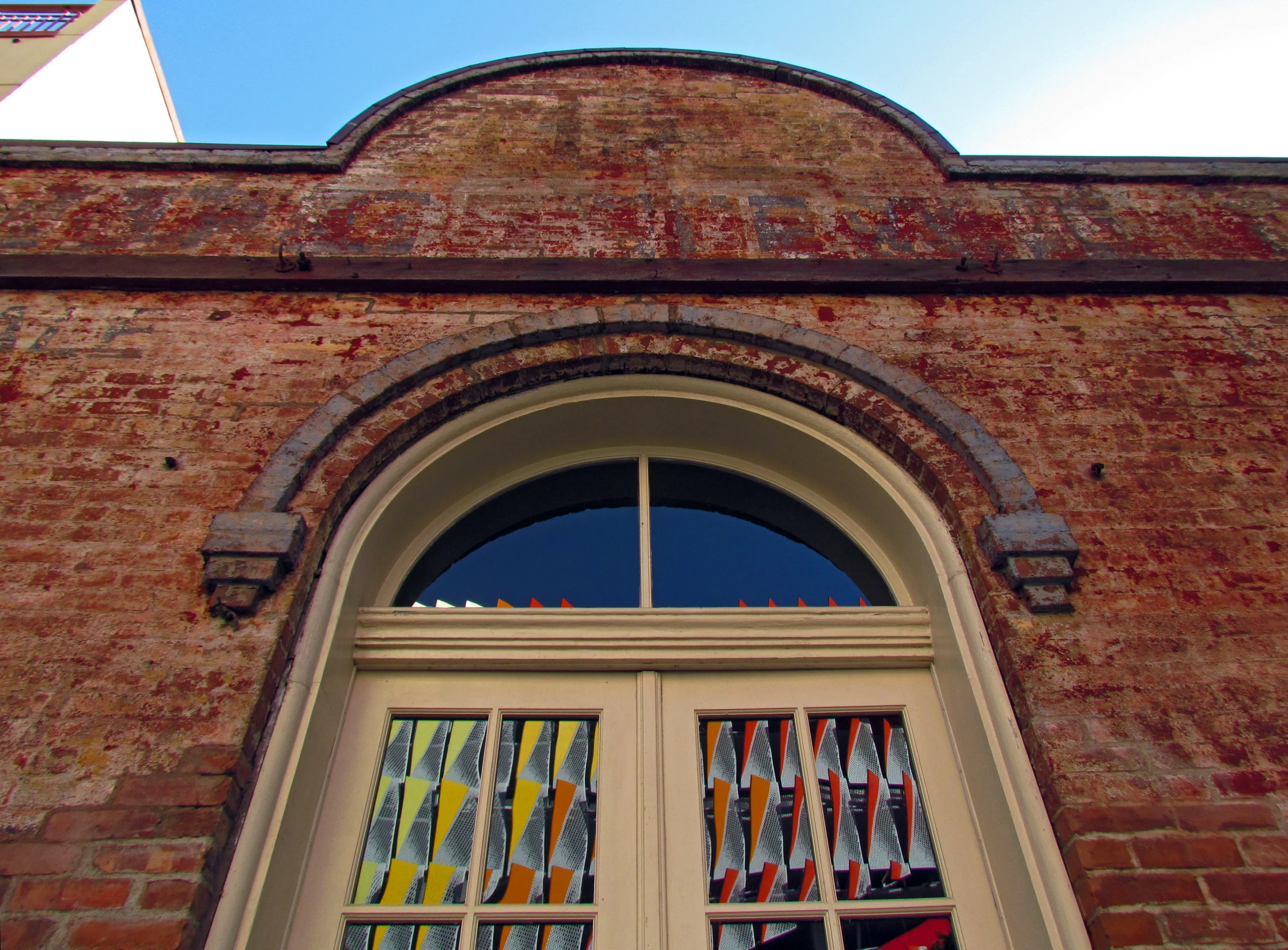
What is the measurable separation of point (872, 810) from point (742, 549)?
1.38m

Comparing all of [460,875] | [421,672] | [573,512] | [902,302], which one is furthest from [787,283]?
[460,875]

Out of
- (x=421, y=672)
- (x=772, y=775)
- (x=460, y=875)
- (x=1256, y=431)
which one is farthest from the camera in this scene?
(x=1256, y=431)

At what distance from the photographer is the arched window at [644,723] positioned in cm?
262

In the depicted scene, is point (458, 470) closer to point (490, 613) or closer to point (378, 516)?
point (378, 516)

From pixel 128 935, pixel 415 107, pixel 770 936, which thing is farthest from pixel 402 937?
pixel 415 107

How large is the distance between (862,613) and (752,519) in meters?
0.91

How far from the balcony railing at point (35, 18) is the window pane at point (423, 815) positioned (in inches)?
366

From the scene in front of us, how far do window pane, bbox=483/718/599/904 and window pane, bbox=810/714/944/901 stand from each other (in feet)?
2.77

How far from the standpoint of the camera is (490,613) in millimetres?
3314

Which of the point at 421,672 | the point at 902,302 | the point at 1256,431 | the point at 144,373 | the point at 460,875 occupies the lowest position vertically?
the point at 460,875

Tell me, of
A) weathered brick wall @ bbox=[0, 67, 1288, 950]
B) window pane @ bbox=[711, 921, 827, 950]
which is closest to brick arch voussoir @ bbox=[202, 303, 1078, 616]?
weathered brick wall @ bbox=[0, 67, 1288, 950]

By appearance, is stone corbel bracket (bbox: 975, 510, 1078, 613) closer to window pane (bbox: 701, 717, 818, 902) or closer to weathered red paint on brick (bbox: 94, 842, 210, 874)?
window pane (bbox: 701, 717, 818, 902)

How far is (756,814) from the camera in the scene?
9.51ft

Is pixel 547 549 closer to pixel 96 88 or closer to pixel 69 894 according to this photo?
pixel 69 894
